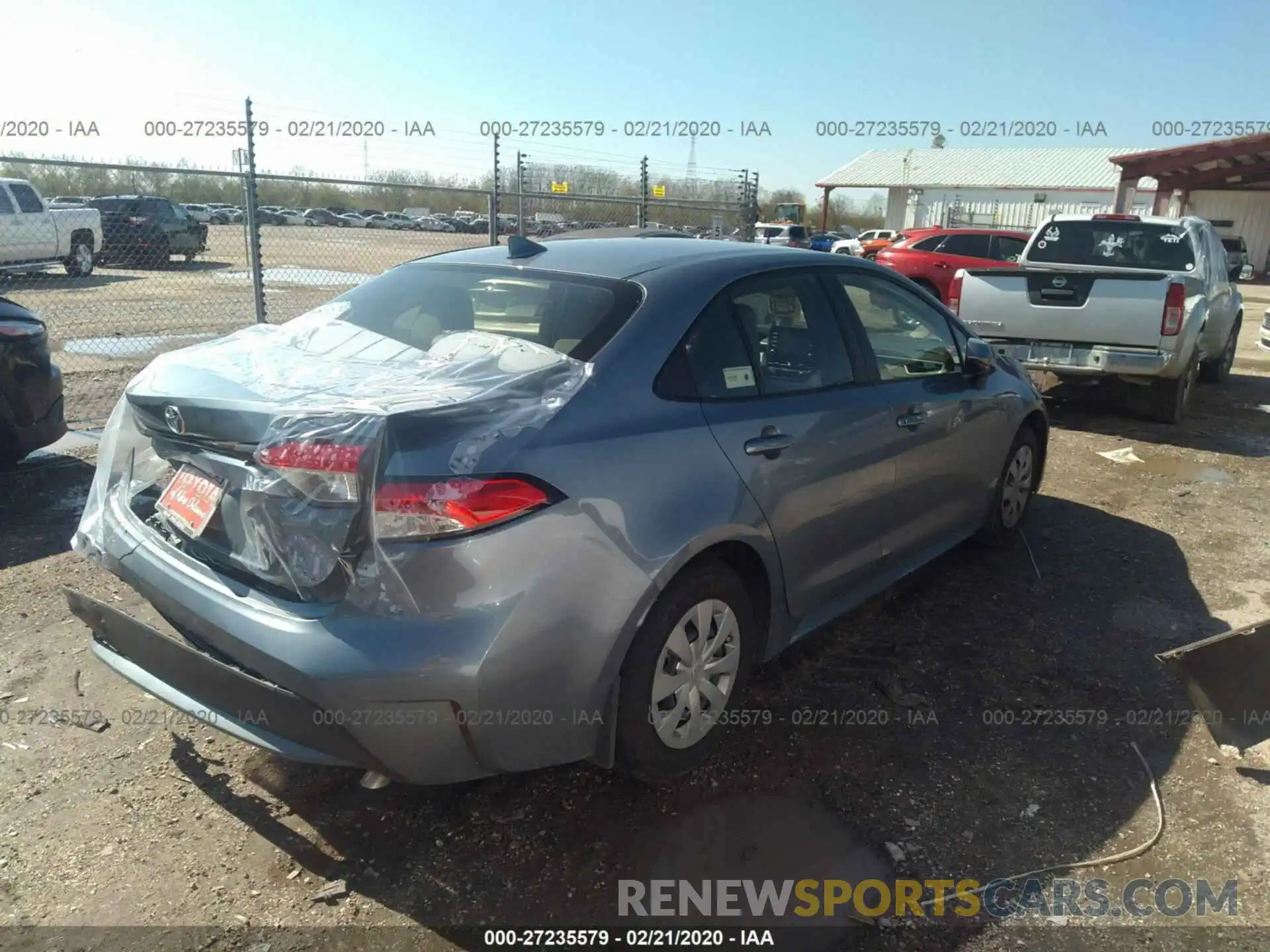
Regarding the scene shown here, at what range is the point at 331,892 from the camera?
8.00ft

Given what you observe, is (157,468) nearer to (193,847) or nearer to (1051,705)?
(193,847)

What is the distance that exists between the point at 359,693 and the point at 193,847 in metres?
0.96

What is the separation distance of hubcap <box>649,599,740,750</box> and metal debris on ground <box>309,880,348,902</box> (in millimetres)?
968

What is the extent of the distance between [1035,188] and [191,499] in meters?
47.8

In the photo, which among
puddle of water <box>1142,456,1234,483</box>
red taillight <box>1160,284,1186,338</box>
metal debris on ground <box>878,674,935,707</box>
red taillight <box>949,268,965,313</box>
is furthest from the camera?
red taillight <box>949,268,965,313</box>

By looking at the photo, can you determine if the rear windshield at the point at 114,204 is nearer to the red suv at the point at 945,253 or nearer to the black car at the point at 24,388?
the red suv at the point at 945,253

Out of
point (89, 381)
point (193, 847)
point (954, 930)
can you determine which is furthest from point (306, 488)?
point (89, 381)

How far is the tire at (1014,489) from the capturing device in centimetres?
473

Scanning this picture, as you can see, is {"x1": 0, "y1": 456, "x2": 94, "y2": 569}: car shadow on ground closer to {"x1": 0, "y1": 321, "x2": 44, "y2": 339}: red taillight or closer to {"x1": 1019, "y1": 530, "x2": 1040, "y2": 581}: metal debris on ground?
{"x1": 0, "y1": 321, "x2": 44, "y2": 339}: red taillight

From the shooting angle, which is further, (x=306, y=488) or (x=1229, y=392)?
(x=1229, y=392)

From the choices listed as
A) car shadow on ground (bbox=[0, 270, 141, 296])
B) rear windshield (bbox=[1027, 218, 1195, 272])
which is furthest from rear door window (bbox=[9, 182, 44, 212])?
rear windshield (bbox=[1027, 218, 1195, 272])

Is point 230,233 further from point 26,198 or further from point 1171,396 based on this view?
point 1171,396

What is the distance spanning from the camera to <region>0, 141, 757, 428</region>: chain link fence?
31.0 feet

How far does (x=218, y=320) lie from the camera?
12.4 m
